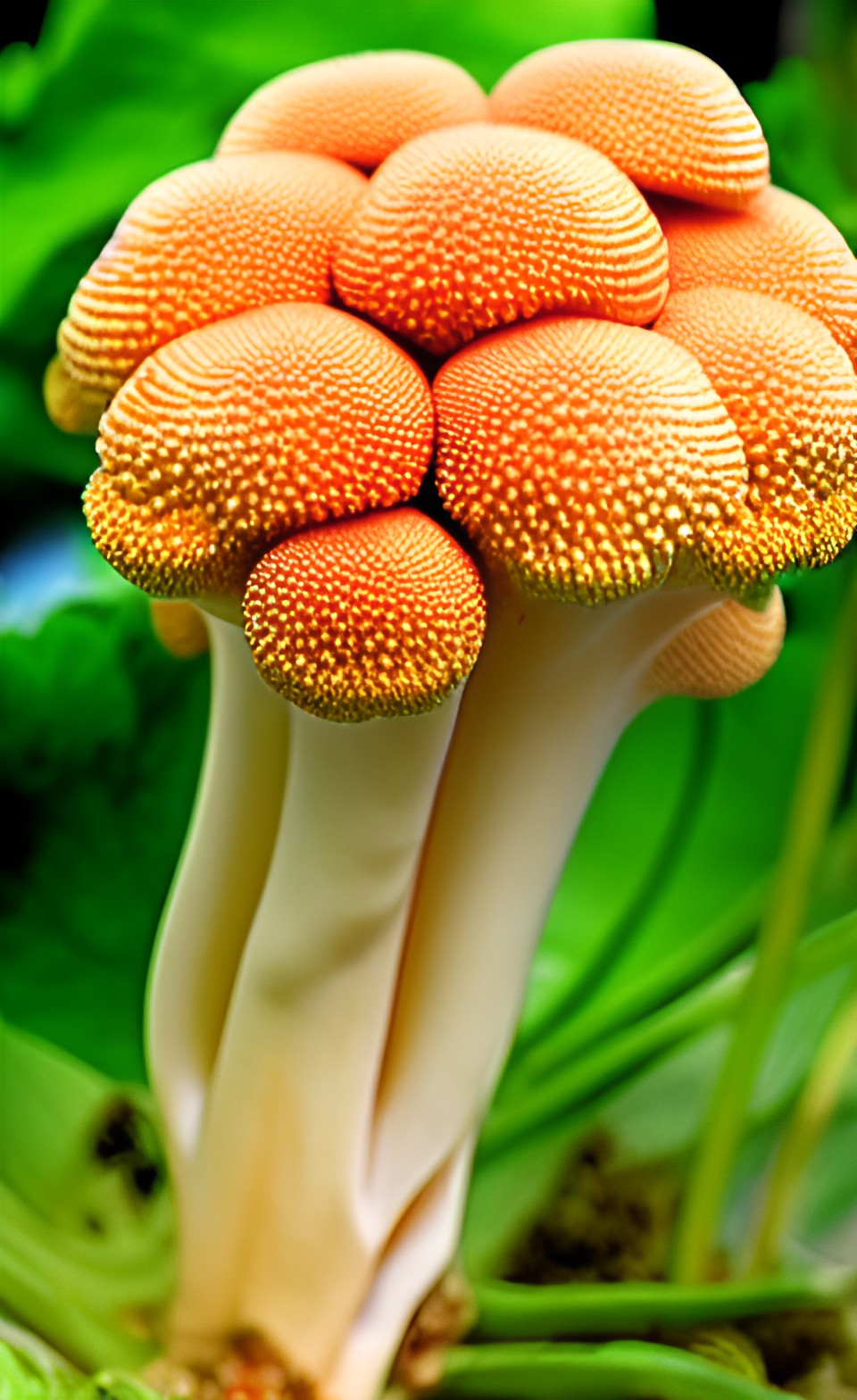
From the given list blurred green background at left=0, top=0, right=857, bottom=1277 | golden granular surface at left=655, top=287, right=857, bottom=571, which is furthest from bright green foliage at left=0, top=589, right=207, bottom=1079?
golden granular surface at left=655, top=287, right=857, bottom=571

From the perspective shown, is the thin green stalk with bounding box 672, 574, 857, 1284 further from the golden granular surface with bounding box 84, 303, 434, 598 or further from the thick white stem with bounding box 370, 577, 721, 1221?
the golden granular surface with bounding box 84, 303, 434, 598

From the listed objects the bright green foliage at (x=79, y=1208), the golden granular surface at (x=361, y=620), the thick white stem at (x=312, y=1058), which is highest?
the golden granular surface at (x=361, y=620)

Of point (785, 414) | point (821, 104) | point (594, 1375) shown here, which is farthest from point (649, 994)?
point (821, 104)

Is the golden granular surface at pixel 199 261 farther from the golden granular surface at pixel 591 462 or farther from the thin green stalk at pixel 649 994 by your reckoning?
the thin green stalk at pixel 649 994

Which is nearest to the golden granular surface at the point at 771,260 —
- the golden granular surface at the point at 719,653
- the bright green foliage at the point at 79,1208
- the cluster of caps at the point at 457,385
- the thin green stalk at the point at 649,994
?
the cluster of caps at the point at 457,385

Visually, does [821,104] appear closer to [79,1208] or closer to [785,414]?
[785,414]
